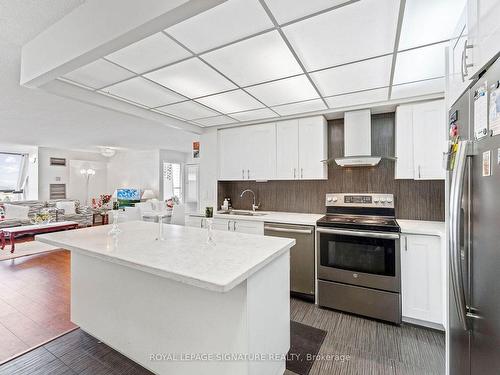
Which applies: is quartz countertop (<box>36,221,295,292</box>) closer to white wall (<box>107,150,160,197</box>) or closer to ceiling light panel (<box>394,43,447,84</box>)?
ceiling light panel (<box>394,43,447,84</box>)

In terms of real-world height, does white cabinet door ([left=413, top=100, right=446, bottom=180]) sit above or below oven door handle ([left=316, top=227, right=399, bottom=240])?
above

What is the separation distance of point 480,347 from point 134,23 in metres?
2.28

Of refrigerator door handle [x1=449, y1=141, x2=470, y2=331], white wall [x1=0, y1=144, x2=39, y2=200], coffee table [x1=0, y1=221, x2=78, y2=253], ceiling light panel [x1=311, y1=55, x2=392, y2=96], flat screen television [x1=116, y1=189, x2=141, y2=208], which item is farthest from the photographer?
flat screen television [x1=116, y1=189, x2=141, y2=208]

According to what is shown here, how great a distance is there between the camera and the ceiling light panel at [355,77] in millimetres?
1977

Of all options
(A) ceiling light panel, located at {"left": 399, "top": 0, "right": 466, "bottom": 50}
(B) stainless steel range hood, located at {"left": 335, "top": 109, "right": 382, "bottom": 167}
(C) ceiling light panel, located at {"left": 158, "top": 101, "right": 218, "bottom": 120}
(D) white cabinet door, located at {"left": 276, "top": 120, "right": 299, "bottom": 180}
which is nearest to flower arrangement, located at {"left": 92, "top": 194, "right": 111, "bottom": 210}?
(C) ceiling light panel, located at {"left": 158, "top": 101, "right": 218, "bottom": 120}

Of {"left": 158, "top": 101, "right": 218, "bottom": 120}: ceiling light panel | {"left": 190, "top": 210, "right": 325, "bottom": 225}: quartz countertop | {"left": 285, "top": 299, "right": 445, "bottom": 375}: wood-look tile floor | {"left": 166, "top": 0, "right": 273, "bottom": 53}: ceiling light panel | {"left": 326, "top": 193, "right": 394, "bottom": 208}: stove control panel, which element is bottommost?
{"left": 285, "top": 299, "right": 445, "bottom": 375}: wood-look tile floor

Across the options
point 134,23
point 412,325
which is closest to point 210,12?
point 134,23

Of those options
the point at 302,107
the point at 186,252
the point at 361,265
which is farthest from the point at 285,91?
the point at 361,265

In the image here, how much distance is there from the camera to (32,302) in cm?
286

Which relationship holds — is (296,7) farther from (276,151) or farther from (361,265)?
(361,265)

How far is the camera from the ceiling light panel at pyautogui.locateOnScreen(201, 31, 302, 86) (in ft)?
5.59

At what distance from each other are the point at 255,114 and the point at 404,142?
1.83 metres

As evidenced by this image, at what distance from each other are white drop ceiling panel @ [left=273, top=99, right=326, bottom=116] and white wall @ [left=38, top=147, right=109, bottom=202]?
326 inches

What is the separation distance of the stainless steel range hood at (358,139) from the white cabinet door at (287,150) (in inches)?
23.8
